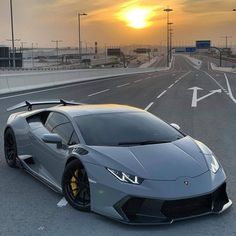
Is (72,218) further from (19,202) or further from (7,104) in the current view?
(7,104)

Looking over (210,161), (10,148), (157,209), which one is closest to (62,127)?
(10,148)

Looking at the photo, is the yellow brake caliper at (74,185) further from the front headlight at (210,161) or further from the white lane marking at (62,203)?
the front headlight at (210,161)

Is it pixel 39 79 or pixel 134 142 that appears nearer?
pixel 134 142

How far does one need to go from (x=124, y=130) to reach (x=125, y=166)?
102 centimetres

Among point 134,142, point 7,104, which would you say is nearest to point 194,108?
point 7,104

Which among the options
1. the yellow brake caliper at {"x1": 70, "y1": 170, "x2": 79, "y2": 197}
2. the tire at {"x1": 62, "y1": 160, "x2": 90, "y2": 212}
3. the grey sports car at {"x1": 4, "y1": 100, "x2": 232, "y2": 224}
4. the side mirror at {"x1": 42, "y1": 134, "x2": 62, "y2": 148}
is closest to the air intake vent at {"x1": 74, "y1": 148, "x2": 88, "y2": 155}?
the grey sports car at {"x1": 4, "y1": 100, "x2": 232, "y2": 224}

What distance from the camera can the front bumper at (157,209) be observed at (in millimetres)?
4805

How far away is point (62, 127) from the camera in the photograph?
6504 millimetres

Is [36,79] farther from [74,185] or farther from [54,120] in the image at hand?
[74,185]

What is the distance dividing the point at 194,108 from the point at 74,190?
13228 millimetres

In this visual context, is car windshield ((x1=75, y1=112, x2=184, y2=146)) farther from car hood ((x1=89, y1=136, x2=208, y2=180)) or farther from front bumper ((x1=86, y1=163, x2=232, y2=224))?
front bumper ((x1=86, y1=163, x2=232, y2=224))

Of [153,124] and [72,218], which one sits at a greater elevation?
[153,124]

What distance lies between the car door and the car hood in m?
0.63

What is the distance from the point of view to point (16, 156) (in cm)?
767
